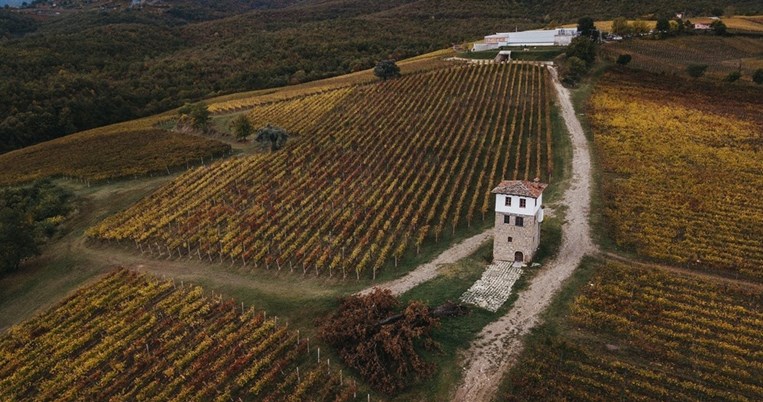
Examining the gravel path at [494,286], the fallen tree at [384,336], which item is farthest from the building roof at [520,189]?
the fallen tree at [384,336]

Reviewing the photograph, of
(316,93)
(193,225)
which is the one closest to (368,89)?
(316,93)

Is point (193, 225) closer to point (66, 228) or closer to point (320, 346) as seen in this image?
point (66, 228)

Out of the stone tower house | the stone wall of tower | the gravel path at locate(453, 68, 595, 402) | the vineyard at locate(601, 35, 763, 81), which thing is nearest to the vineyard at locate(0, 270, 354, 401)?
the gravel path at locate(453, 68, 595, 402)

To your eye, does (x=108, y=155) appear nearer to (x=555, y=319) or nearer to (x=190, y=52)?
(x=555, y=319)

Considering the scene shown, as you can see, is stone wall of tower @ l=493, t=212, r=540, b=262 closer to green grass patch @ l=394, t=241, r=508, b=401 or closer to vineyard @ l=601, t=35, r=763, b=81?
green grass patch @ l=394, t=241, r=508, b=401

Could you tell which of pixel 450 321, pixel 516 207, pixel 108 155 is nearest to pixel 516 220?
pixel 516 207
